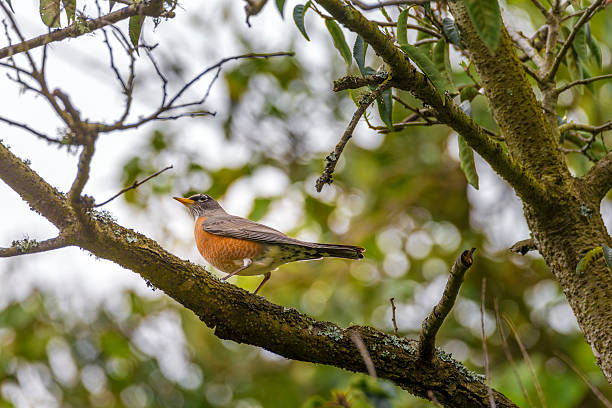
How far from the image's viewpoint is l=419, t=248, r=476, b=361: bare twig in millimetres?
1936

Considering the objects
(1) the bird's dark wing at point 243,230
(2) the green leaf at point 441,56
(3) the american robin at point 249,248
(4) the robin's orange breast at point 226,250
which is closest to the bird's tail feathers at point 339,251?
(3) the american robin at point 249,248

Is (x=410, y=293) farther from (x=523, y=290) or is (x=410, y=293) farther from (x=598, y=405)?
(x=598, y=405)

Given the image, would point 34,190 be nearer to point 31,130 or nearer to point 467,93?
point 31,130

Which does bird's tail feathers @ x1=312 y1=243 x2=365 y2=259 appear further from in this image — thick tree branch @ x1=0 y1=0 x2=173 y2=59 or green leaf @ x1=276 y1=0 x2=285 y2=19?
thick tree branch @ x1=0 y1=0 x2=173 y2=59

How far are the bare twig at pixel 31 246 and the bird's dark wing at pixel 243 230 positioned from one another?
Answer: 6.80 ft

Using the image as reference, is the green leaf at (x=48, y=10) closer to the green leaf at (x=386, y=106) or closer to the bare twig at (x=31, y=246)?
the bare twig at (x=31, y=246)

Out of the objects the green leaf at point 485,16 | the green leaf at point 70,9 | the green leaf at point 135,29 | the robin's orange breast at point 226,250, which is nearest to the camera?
the green leaf at point 485,16

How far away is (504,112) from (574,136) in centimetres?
78

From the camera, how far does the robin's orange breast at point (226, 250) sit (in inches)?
165

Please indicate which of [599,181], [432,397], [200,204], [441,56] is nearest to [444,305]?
[432,397]

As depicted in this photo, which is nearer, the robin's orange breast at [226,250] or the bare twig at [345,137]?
the bare twig at [345,137]

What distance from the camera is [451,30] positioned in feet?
9.08

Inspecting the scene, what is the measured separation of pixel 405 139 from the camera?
7129 mm

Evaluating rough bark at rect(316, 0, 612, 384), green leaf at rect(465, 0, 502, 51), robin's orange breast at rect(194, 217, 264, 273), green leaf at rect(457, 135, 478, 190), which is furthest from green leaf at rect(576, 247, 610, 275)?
robin's orange breast at rect(194, 217, 264, 273)
